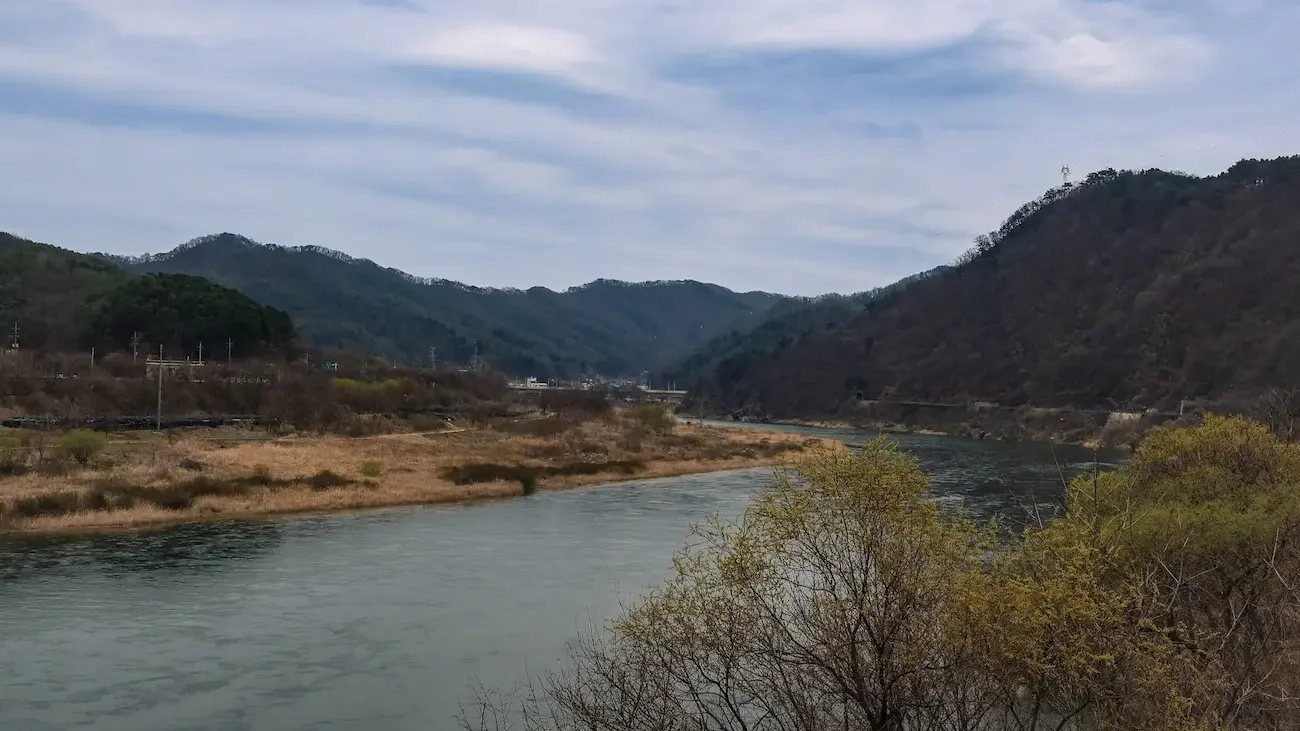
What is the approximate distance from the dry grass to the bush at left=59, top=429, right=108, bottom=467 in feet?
2.03

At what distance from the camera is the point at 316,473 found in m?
53.7

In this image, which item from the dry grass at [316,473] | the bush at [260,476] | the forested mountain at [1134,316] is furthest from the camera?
the forested mountain at [1134,316]

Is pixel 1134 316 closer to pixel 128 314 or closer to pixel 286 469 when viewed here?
pixel 128 314

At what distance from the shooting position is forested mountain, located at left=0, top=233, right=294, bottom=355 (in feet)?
367

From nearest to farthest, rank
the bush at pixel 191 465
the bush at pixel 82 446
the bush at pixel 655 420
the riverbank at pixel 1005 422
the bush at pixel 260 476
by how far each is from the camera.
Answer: the bush at pixel 260 476, the bush at pixel 82 446, the bush at pixel 191 465, the bush at pixel 655 420, the riverbank at pixel 1005 422

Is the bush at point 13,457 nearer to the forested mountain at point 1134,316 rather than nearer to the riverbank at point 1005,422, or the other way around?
the riverbank at point 1005,422

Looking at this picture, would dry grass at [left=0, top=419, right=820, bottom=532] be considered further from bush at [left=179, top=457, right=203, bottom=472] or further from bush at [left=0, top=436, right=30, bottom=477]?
bush at [left=0, top=436, right=30, bottom=477]

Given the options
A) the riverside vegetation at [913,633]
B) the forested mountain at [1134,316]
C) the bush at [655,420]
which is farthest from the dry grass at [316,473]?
the forested mountain at [1134,316]

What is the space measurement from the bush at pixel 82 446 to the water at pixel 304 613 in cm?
1482

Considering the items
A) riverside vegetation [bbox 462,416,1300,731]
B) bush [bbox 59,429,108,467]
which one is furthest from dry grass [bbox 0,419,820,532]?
riverside vegetation [bbox 462,416,1300,731]

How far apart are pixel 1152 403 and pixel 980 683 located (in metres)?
132

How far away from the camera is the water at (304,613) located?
20438 mm

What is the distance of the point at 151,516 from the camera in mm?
41344

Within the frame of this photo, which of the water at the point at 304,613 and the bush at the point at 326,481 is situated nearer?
the water at the point at 304,613
